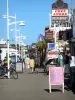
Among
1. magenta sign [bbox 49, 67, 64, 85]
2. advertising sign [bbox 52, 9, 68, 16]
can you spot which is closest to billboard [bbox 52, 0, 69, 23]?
advertising sign [bbox 52, 9, 68, 16]

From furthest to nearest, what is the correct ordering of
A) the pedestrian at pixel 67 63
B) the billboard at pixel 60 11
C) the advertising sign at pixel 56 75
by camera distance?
the billboard at pixel 60 11, the pedestrian at pixel 67 63, the advertising sign at pixel 56 75

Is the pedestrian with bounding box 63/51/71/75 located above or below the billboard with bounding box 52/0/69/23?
below

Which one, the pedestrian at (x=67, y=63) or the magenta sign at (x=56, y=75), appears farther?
the pedestrian at (x=67, y=63)

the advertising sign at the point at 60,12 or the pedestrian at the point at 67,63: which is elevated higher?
the advertising sign at the point at 60,12

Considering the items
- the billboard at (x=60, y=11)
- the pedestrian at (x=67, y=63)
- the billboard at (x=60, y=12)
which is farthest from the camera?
the billboard at (x=60, y=11)

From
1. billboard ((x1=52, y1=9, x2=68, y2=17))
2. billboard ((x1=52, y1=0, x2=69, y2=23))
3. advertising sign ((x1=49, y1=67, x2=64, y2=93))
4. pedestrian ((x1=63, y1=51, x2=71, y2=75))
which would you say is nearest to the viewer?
advertising sign ((x1=49, y1=67, x2=64, y2=93))

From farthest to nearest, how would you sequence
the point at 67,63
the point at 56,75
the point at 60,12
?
the point at 60,12 → the point at 67,63 → the point at 56,75

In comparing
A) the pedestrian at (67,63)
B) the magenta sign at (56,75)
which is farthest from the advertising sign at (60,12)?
the magenta sign at (56,75)

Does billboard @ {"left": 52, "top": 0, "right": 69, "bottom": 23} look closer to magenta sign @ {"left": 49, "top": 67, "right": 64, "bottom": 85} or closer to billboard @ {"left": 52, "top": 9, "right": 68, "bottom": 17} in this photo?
billboard @ {"left": 52, "top": 9, "right": 68, "bottom": 17}

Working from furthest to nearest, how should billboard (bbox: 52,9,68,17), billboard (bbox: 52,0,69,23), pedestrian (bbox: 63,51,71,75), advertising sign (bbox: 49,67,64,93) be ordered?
1. billboard (bbox: 52,0,69,23)
2. billboard (bbox: 52,9,68,17)
3. pedestrian (bbox: 63,51,71,75)
4. advertising sign (bbox: 49,67,64,93)

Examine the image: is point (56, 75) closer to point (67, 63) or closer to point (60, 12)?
point (67, 63)

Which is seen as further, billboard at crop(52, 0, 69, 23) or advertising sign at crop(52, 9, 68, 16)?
billboard at crop(52, 0, 69, 23)

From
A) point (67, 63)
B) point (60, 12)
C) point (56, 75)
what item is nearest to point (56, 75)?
point (56, 75)

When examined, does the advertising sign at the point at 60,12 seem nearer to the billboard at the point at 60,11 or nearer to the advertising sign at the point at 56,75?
the billboard at the point at 60,11
